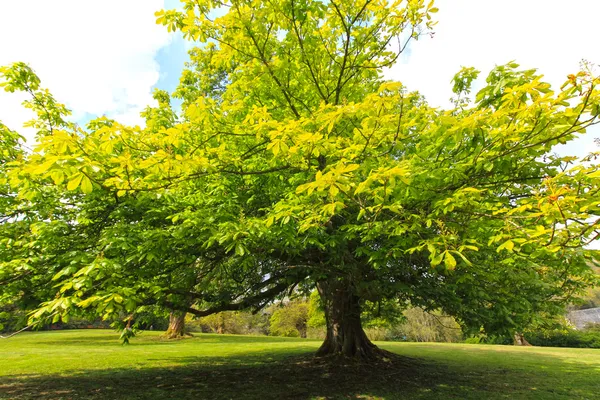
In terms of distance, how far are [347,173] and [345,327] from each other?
30.5 feet

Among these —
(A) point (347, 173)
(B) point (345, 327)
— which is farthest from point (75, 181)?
(B) point (345, 327)

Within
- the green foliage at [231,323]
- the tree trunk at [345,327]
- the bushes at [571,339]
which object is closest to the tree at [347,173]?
the tree trunk at [345,327]

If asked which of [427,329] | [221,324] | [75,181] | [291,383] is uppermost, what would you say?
[75,181]

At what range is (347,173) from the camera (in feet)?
11.4

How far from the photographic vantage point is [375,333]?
2784 centimetres

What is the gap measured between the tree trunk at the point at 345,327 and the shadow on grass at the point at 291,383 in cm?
67

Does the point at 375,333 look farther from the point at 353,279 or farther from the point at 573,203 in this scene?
the point at 573,203

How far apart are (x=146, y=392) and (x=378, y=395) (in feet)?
17.9

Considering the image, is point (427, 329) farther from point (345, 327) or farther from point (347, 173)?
point (347, 173)

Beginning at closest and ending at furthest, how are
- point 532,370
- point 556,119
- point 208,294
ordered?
point 556,119, point 208,294, point 532,370

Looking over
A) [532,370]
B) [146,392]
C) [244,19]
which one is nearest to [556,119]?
[244,19]

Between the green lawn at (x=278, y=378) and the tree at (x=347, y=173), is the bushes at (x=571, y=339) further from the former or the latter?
the tree at (x=347, y=173)

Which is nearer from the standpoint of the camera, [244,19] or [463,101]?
[244,19]

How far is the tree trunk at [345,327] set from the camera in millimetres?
10969
